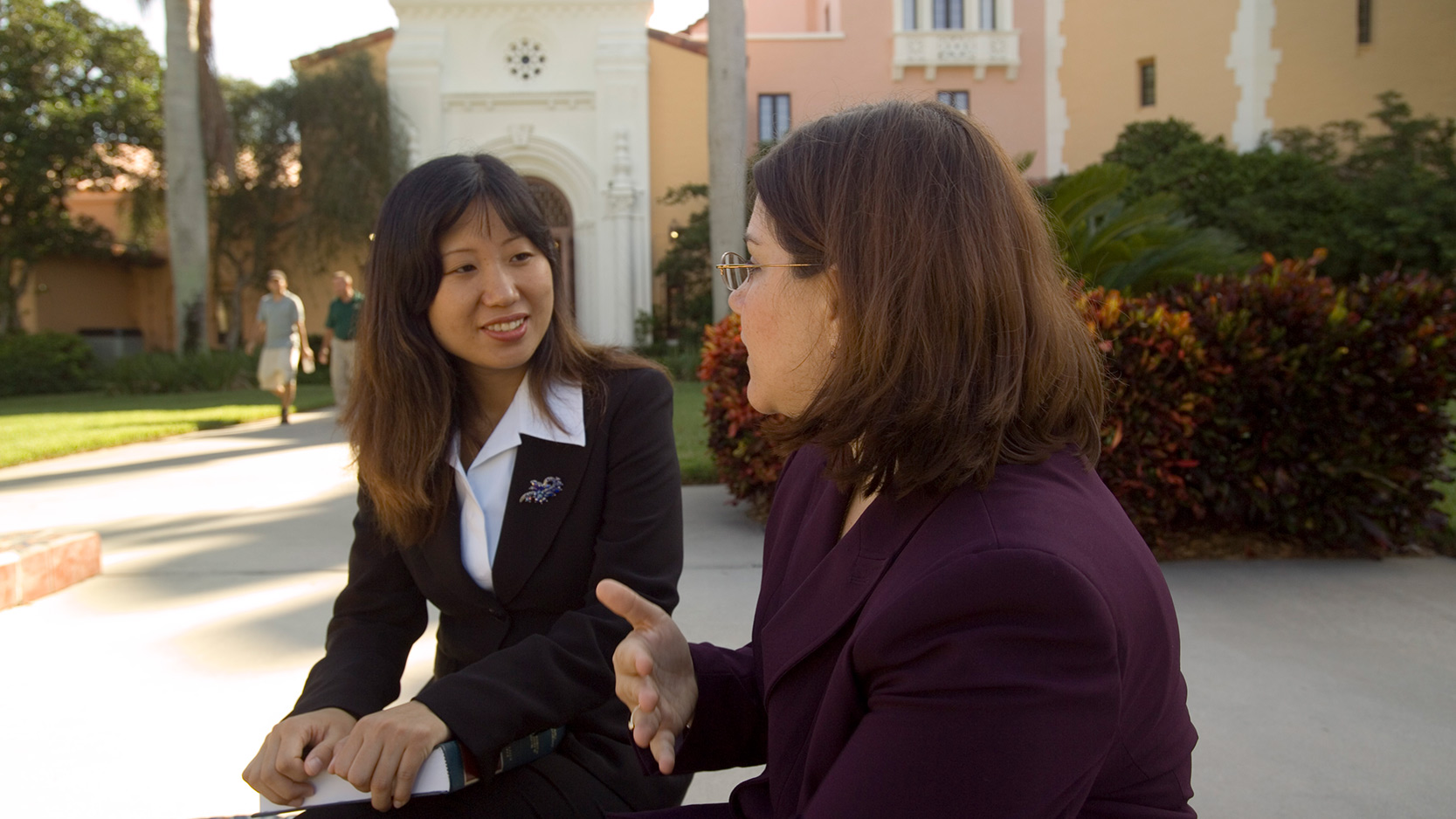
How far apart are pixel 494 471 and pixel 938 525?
132 centimetres

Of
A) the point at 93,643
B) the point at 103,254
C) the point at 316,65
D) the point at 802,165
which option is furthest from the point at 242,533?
the point at 103,254

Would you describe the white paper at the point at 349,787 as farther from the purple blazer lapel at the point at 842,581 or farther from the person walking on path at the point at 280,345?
the person walking on path at the point at 280,345

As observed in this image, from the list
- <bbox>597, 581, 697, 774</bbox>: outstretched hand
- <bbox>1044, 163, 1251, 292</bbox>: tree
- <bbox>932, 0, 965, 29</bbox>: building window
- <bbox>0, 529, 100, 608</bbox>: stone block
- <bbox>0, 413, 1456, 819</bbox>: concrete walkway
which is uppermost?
<bbox>932, 0, 965, 29</bbox>: building window

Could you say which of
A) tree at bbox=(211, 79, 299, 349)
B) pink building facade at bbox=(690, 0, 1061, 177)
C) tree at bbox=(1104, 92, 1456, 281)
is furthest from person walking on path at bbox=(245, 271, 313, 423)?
pink building facade at bbox=(690, 0, 1061, 177)

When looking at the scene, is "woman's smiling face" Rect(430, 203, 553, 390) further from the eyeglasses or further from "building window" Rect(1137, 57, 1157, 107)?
"building window" Rect(1137, 57, 1157, 107)

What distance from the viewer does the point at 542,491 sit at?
2.15 m

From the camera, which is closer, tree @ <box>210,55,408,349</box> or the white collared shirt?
the white collared shirt


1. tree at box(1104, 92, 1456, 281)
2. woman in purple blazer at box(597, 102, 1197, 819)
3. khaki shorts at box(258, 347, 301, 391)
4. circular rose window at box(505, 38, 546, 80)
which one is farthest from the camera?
circular rose window at box(505, 38, 546, 80)

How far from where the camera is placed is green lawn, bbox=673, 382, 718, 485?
24.8 ft

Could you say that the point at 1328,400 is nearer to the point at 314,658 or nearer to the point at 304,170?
the point at 314,658

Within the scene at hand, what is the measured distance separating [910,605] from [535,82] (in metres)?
23.2

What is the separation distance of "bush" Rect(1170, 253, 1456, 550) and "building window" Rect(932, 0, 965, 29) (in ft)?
79.3

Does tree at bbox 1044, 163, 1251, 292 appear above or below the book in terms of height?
above

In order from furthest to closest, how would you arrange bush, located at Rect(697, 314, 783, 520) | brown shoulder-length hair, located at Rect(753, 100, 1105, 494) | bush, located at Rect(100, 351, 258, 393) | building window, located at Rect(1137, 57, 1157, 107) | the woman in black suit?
1. building window, located at Rect(1137, 57, 1157, 107)
2. bush, located at Rect(100, 351, 258, 393)
3. bush, located at Rect(697, 314, 783, 520)
4. the woman in black suit
5. brown shoulder-length hair, located at Rect(753, 100, 1105, 494)
